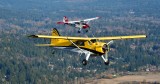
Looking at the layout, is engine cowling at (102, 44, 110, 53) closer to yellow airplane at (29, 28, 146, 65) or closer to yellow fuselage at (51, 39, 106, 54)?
yellow airplane at (29, 28, 146, 65)

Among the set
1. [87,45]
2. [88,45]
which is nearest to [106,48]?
[88,45]

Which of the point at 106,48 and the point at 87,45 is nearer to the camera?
the point at 106,48

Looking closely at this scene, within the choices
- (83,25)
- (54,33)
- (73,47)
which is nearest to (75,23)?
(83,25)

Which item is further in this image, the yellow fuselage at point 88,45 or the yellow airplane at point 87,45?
the yellow fuselage at point 88,45

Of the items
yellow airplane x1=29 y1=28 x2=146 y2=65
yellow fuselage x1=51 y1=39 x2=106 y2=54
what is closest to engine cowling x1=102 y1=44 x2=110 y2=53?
yellow airplane x1=29 y1=28 x2=146 y2=65

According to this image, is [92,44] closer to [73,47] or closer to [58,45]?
[73,47]

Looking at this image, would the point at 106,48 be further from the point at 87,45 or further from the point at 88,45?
the point at 87,45

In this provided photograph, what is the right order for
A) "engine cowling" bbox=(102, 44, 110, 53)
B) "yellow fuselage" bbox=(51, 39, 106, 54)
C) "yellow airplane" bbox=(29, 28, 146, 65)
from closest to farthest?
"engine cowling" bbox=(102, 44, 110, 53) < "yellow airplane" bbox=(29, 28, 146, 65) < "yellow fuselage" bbox=(51, 39, 106, 54)

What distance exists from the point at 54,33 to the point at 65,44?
30.3 feet

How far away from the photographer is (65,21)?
173m

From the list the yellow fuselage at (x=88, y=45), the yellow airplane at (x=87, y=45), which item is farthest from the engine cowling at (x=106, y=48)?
the yellow fuselage at (x=88, y=45)

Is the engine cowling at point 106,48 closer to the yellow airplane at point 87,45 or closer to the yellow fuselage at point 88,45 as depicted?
the yellow airplane at point 87,45

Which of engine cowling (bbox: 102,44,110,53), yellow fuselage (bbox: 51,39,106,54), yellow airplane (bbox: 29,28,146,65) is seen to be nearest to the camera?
engine cowling (bbox: 102,44,110,53)

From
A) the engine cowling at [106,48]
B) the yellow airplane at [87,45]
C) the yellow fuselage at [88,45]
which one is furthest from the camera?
the yellow fuselage at [88,45]
